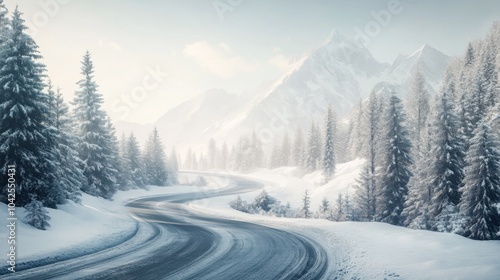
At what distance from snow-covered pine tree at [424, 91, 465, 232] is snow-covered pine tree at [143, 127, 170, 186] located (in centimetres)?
4593

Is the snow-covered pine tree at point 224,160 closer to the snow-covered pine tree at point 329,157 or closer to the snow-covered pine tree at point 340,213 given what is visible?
the snow-covered pine tree at point 329,157

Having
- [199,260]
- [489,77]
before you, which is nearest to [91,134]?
[199,260]

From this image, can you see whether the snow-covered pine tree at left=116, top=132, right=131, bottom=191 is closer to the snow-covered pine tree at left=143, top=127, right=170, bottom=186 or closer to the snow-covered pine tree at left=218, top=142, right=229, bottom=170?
the snow-covered pine tree at left=143, top=127, right=170, bottom=186

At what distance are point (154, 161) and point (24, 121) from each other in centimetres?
4252

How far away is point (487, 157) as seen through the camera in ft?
63.9

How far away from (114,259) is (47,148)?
32.8 ft

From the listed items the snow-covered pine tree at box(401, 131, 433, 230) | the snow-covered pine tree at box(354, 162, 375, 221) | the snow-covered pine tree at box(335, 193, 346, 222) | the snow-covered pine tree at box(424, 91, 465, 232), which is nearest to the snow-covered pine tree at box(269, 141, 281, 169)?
the snow-covered pine tree at box(335, 193, 346, 222)

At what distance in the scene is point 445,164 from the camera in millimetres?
24000

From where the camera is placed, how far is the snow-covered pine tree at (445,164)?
23375 mm

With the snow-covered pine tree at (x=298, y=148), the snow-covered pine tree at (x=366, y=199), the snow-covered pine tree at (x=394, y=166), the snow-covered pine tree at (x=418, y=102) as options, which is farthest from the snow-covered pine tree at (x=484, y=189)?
the snow-covered pine tree at (x=298, y=148)

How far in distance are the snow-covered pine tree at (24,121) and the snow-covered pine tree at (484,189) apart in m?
26.9

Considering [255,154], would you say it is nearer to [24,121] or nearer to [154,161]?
[154,161]

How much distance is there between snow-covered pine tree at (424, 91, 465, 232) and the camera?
920 inches

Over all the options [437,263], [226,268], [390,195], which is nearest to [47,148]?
[226,268]
